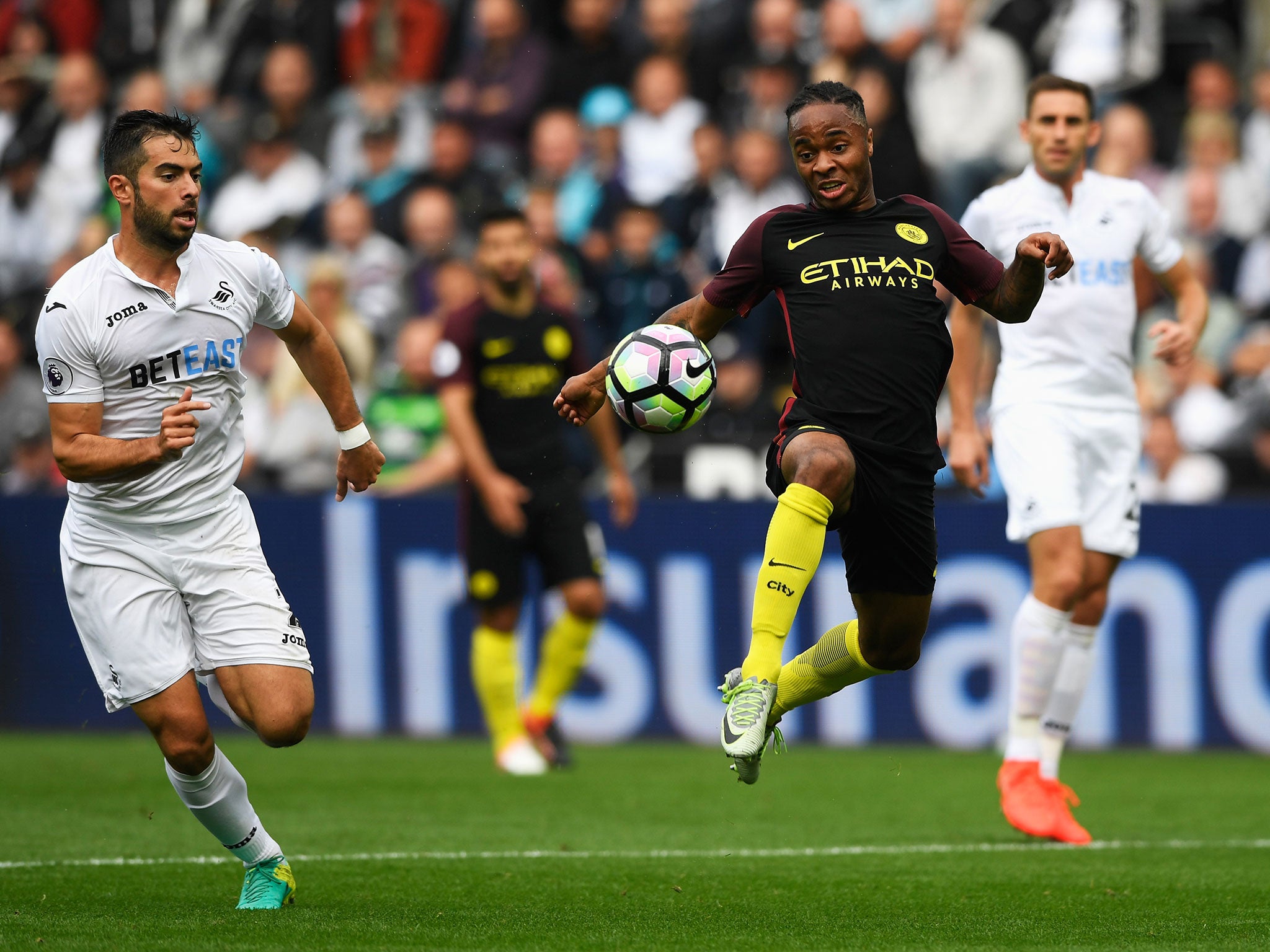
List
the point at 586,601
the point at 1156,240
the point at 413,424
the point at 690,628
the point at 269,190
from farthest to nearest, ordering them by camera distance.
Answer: the point at 269,190 → the point at 413,424 → the point at 690,628 → the point at 586,601 → the point at 1156,240

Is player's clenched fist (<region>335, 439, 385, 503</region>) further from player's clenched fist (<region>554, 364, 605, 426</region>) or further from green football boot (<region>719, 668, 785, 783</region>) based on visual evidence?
green football boot (<region>719, 668, 785, 783</region>)

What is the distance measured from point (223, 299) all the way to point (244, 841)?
176 cm

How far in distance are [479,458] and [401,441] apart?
2.95 meters

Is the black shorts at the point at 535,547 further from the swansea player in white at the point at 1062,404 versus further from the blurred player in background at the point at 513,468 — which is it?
the swansea player in white at the point at 1062,404

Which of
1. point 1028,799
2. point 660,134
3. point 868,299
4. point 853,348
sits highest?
point 660,134

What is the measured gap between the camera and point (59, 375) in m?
5.70

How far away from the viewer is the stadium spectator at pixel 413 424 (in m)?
12.3

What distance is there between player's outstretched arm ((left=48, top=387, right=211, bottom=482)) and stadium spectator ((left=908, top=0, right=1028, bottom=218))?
349 inches

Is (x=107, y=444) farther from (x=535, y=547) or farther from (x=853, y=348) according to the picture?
(x=535, y=547)

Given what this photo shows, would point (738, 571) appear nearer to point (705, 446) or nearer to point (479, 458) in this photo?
point (705, 446)

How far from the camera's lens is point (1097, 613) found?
7977mm

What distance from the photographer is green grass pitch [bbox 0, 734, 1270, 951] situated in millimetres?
5570

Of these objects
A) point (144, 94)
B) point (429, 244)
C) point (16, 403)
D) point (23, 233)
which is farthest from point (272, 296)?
point (23, 233)

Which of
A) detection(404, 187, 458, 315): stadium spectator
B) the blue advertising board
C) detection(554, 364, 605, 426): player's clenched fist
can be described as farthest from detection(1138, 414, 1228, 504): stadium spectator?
detection(554, 364, 605, 426): player's clenched fist
